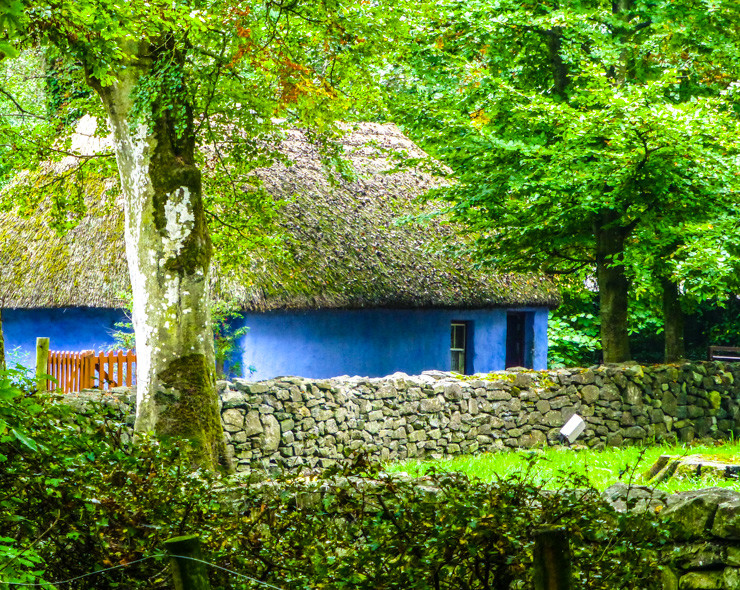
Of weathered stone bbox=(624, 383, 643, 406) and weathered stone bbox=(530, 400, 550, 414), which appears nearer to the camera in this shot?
weathered stone bbox=(530, 400, 550, 414)

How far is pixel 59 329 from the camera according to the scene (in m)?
14.7

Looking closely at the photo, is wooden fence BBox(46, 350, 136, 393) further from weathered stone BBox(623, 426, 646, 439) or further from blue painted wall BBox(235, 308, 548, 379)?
weathered stone BBox(623, 426, 646, 439)

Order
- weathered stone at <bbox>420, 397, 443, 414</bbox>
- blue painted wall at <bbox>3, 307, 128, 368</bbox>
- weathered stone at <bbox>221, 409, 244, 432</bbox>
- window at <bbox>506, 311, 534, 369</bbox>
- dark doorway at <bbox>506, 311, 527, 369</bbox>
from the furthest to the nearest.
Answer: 1. dark doorway at <bbox>506, 311, 527, 369</bbox>
2. window at <bbox>506, 311, 534, 369</bbox>
3. blue painted wall at <bbox>3, 307, 128, 368</bbox>
4. weathered stone at <bbox>420, 397, 443, 414</bbox>
5. weathered stone at <bbox>221, 409, 244, 432</bbox>

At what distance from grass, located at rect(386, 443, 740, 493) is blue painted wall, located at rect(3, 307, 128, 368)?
6176 millimetres

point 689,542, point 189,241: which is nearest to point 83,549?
point 689,542

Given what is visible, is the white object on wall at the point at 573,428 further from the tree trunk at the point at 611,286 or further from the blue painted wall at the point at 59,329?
the blue painted wall at the point at 59,329

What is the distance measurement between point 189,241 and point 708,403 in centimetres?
973

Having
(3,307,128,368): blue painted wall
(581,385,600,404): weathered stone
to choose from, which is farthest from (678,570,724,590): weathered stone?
(3,307,128,368): blue painted wall

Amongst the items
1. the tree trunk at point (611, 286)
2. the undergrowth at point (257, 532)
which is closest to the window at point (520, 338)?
the tree trunk at point (611, 286)

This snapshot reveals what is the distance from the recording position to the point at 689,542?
4777 mm

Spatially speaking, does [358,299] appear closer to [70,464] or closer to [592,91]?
[592,91]

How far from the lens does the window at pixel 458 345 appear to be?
53.1 ft

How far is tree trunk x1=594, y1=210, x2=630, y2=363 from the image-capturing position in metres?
12.9

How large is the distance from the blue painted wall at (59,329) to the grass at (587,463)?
618 cm
